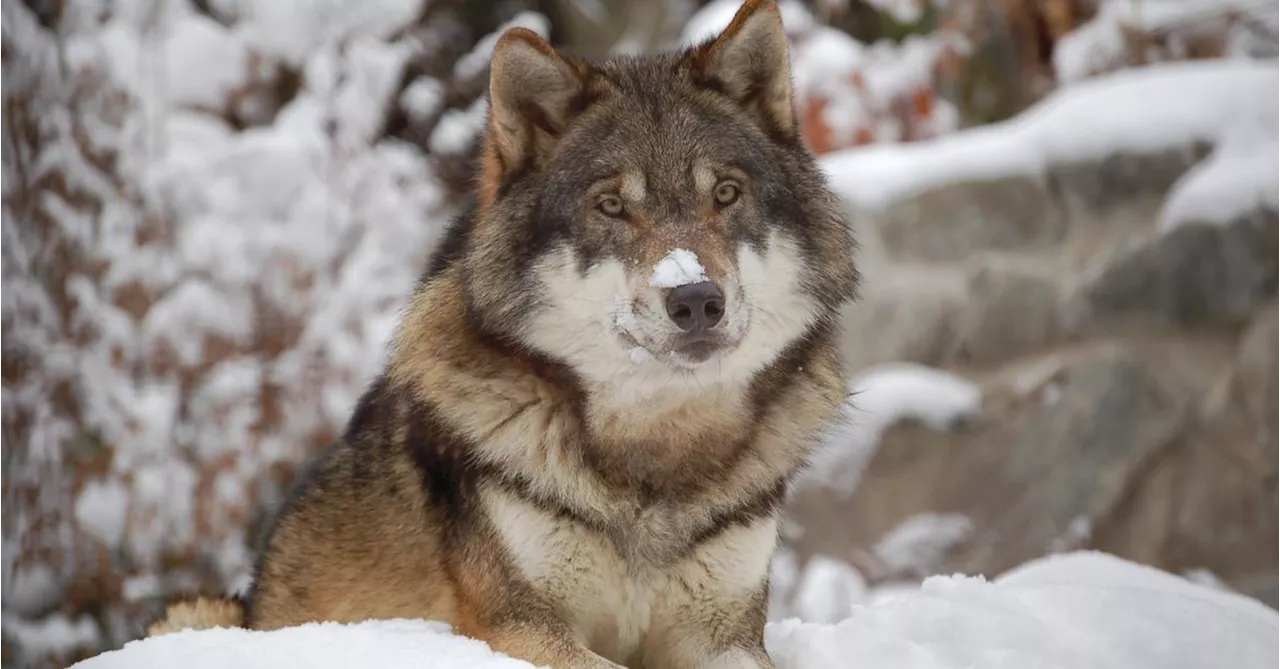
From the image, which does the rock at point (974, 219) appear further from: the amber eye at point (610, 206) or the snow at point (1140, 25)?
the amber eye at point (610, 206)

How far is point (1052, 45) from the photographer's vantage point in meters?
8.62

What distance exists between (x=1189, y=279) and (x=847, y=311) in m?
1.85

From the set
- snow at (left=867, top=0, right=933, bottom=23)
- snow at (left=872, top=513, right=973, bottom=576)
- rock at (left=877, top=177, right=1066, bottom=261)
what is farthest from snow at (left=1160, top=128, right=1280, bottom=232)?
snow at (left=867, top=0, right=933, bottom=23)

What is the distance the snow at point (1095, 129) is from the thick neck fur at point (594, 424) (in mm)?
3655

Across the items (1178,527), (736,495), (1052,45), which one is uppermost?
(736,495)

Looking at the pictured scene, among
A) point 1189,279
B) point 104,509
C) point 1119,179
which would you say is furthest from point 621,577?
point 1119,179

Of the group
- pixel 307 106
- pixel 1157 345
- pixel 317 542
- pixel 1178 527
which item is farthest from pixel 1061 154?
pixel 317 542

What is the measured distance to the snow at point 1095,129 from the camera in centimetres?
639

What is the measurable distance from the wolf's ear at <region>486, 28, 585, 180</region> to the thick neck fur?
367 mm

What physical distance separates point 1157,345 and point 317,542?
16.3 ft

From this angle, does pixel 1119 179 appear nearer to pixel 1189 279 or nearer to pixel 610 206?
pixel 1189 279

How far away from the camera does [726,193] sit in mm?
2869

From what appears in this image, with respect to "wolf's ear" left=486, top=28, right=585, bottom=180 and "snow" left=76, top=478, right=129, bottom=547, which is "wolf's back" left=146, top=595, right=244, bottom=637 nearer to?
"wolf's ear" left=486, top=28, right=585, bottom=180

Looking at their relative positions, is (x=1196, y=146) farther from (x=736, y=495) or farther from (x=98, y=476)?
(x=98, y=476)
